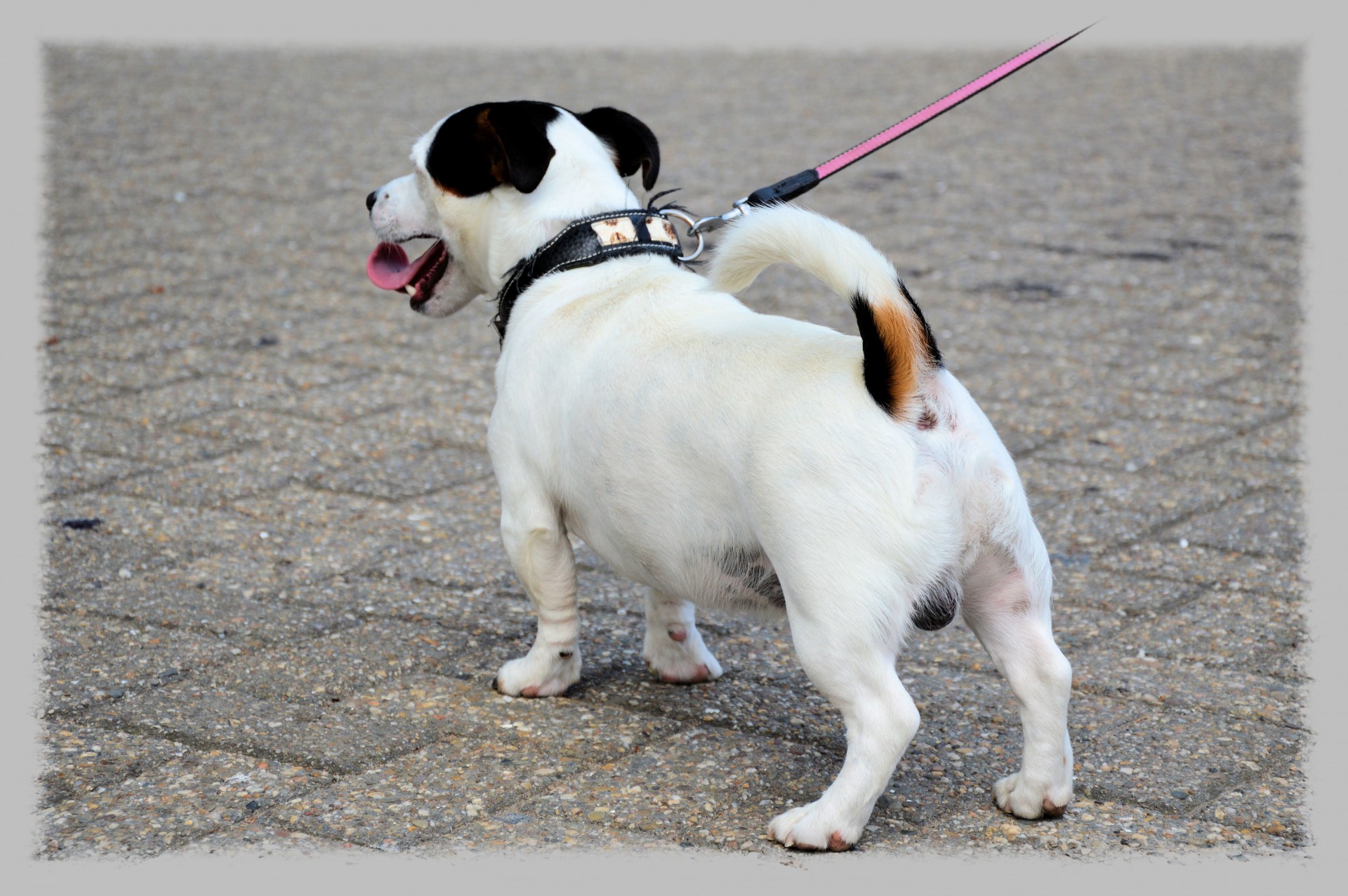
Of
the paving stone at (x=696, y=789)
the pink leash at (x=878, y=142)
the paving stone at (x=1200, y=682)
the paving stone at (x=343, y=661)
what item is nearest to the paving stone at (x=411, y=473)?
the paving stone at (x=343, y=661)

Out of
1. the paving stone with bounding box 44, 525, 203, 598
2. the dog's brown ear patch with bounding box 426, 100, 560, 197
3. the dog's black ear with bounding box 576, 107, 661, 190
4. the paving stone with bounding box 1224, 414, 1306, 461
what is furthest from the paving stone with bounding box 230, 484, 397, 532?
the paving stone with bounding box 1224, 414, 1306, 461

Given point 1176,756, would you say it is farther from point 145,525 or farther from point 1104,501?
point 145,525

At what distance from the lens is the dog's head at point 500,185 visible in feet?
9.43

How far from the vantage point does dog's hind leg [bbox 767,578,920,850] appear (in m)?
2.17

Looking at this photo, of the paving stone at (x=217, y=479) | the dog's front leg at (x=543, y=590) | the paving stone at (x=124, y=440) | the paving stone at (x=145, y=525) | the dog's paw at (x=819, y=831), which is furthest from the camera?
the paving stone at (x=124, y=440)

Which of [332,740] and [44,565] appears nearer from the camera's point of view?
[332,740]

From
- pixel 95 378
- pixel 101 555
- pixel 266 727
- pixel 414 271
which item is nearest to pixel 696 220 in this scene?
pixel 414 271

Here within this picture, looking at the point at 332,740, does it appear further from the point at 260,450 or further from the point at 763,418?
the point at 260,450

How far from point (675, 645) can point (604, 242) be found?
0.84 m

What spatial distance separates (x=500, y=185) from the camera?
2939mm

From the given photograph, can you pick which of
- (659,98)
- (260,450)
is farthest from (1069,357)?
(659,98)

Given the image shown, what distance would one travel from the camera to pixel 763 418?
2248 millimetres

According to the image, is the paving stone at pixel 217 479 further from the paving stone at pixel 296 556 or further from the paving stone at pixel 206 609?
the paving stone at pixel 206 609

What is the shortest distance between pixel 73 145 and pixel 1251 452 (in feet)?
23.0
